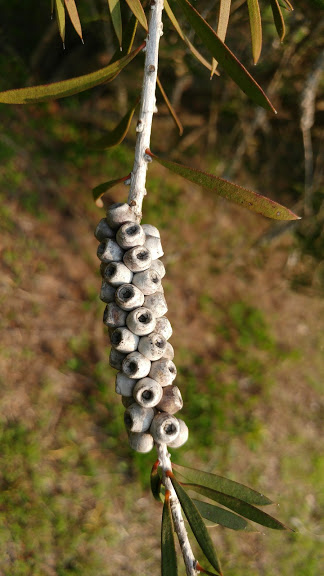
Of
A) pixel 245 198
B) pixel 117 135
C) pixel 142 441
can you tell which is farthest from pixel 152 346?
pixel 117 135

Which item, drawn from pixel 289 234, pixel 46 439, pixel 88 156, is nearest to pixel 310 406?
pixel 289 234

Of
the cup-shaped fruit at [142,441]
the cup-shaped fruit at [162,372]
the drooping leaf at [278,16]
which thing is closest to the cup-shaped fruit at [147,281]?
the cup-shaped fruit at [162,372]

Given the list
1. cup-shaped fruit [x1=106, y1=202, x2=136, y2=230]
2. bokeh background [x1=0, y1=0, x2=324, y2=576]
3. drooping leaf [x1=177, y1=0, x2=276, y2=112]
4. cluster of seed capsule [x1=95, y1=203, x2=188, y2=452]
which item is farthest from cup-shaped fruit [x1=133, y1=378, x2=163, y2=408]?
bokeh background [x1=0, y1=0, x2=324, y2=576]

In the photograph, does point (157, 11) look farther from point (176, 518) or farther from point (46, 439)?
point (46, 439)

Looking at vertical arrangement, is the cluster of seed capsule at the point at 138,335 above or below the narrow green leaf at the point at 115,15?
below

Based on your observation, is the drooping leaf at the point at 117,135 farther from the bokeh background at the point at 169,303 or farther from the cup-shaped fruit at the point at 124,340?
the bokeh background at the point at 169,303

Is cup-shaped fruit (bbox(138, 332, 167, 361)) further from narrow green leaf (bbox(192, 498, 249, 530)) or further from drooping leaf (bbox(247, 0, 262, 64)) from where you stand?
drooping leaf (bbox(247, 0, 262, 64))

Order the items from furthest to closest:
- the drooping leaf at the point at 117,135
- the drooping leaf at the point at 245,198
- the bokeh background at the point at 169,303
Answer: the bokeh background at the point at 169,303, the drooping leaf at the point at 117,135, the drooping leaf at the point at 245,198
